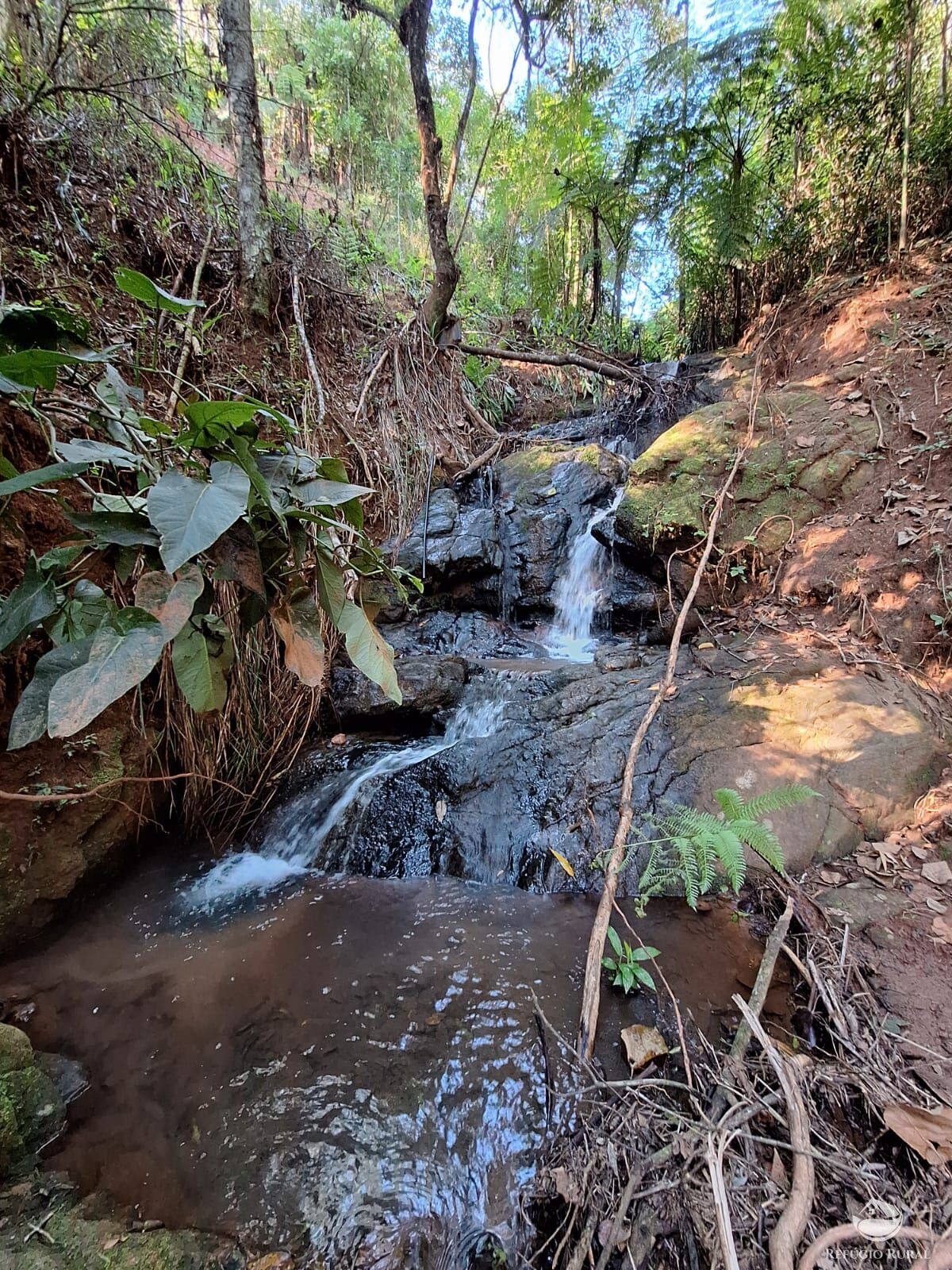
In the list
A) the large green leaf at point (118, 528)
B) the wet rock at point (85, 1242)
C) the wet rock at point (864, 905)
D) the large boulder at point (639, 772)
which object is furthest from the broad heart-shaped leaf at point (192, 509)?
the wet rock at point (864, 905)

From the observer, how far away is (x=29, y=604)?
1014 mm

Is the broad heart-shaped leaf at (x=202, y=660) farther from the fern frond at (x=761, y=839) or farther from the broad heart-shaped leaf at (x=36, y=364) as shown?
the fern frond at (x=761, y=839)

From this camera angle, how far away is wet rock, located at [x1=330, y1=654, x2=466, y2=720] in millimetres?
3537

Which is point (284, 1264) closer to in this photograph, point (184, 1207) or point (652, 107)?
point (184, 1207)

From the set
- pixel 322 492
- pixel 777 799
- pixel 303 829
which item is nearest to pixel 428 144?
pixel 322 492

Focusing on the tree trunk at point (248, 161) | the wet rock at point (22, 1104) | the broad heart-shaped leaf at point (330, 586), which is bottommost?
the wet rock at point (22, 1104)

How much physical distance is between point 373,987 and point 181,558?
71.5 inches

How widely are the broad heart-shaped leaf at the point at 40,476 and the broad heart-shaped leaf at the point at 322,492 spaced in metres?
0.37

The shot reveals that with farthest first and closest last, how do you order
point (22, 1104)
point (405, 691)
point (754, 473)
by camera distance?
point (754, 473), point (405, 691), point (22, 1104)

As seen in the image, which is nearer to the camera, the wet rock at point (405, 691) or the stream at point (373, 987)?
the stream at point (373, 987)

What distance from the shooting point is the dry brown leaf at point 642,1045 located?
1566 millimetres

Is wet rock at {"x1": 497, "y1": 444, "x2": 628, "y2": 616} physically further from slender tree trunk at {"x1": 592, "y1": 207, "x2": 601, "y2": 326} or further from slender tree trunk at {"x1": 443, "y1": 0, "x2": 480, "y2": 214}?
slender tree trunk at {"x1": 592, "y1": 207, "x2": 601, "y2": 326}

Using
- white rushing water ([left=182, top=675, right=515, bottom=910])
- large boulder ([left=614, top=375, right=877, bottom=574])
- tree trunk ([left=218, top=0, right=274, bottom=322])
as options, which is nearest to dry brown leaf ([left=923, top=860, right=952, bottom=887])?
white rushing water ([left=182, top=675, right=515, bottom=910])

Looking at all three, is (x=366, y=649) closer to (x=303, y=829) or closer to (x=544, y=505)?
(x=303, y=829)
